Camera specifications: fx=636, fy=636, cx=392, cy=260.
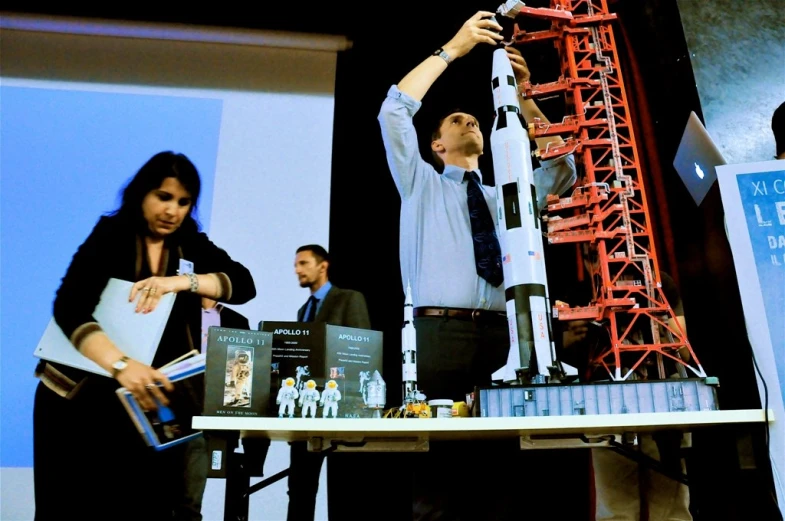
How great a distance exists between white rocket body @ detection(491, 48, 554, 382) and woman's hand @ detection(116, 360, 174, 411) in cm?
136

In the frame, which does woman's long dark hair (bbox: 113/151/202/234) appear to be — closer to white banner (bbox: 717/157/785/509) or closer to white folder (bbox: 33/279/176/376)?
white folder (bbox: 33/279/176/376)

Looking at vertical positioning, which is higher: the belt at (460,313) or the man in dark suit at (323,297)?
the man in dark suit at (323,297)

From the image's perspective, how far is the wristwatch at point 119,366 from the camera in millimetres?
2629

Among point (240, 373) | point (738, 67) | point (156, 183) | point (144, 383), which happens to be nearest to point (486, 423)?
point (240, 373)

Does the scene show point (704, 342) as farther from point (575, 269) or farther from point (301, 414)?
point (301, 414)

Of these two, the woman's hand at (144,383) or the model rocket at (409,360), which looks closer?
the model rocket at (409,360)

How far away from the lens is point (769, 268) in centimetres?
152

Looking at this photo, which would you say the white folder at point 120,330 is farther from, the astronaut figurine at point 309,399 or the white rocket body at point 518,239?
the white rocket body at point 518,239

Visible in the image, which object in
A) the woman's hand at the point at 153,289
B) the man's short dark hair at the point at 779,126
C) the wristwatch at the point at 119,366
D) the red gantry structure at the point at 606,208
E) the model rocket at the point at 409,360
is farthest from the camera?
the woman's hand at the point at 153,289

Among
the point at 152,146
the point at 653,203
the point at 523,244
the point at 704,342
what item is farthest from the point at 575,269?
the point at 152,146

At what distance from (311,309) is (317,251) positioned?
30 cm

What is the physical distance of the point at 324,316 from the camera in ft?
10.1

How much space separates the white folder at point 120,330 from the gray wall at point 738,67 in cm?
271

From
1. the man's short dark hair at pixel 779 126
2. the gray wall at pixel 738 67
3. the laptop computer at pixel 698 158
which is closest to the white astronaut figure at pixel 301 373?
the laptop computer at pixel 698 158
